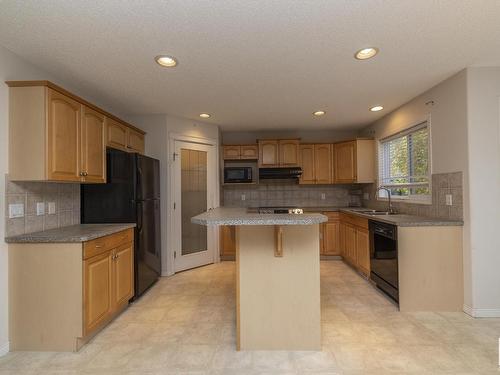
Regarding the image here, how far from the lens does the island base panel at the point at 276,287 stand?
2.00 metres

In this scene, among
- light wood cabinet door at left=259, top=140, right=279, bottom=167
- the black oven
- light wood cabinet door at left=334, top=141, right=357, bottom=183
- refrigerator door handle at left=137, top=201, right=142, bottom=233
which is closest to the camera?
the black oven

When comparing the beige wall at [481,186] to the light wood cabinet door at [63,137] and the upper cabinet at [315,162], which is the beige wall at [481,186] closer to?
the upper cabinet at [315,162]

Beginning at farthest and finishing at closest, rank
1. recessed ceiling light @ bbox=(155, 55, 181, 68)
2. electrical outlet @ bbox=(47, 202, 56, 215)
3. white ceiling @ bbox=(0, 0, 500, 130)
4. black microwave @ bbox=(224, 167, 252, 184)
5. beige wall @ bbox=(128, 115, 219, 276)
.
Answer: black microwave @ bbox=(224, 167, 252, 184) → beige wall @ bbox=(128, 115, 219, 276) → electrical outlet @ bbox=(47, 202, 56, 215) → recessed ceiling light @ bbox=(155, 55, 181, 68) → white ceiling @ bbox=(0, 0, 500, 130)

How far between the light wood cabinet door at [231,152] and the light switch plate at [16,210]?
313cm

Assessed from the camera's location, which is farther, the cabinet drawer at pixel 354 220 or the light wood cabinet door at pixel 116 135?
the cabinet drawer at pixel 354 220

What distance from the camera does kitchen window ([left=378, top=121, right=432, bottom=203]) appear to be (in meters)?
3.18

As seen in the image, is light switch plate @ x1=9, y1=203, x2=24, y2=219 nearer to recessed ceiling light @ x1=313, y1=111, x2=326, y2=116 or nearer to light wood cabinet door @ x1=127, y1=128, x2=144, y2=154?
light wood cabinet door @ x1=127, y1=128, x2=144, y2=154

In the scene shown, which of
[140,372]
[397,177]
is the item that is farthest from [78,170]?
[397,177]

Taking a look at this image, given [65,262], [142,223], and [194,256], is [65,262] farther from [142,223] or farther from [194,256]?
[194,256]

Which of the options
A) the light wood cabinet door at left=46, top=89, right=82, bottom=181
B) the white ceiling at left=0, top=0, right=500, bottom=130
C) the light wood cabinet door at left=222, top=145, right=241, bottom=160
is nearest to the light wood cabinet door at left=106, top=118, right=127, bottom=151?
the white ceiling at left=0, top=0, right=500, bottom=130

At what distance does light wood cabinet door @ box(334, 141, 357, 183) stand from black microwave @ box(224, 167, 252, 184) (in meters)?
1.62

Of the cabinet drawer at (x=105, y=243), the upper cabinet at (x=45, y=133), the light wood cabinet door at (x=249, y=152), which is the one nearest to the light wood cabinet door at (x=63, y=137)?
the upper cabinet at (x=45, y=133)

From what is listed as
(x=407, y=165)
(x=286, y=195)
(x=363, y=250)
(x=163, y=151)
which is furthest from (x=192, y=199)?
(x=407, y=165)

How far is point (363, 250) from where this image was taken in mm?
3576
